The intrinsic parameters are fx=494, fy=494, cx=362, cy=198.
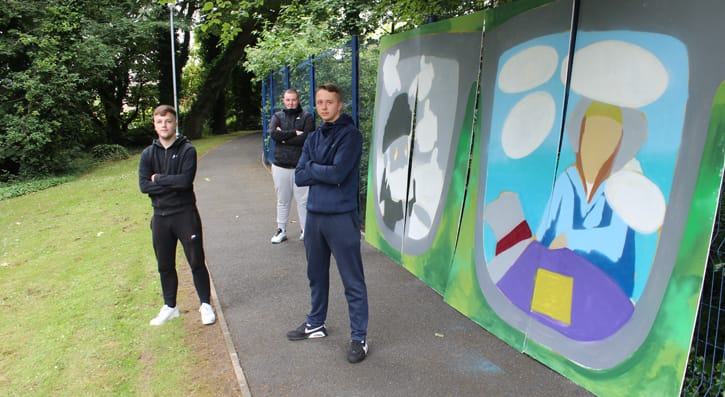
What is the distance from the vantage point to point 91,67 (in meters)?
16.8

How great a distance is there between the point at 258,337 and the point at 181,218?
1.16 meters

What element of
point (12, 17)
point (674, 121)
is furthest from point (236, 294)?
point (12, 17)

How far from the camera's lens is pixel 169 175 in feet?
13.1

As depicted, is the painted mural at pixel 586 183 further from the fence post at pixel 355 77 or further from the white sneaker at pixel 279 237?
the white sneaker at pixel 279 237

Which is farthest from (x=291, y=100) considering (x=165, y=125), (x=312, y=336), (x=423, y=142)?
(x=312, y=336)

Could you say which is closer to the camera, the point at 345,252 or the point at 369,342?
the point at 345,252

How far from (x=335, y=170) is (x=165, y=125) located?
4.97 ft

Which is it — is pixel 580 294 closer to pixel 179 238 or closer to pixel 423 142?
pixel 423 142

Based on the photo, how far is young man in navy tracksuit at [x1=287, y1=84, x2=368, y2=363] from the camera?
3.51 meters

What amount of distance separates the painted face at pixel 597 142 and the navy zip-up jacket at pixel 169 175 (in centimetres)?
295

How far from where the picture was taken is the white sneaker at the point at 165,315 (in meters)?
4.31

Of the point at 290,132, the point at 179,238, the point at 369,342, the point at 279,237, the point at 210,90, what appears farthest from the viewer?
the point at 210,90

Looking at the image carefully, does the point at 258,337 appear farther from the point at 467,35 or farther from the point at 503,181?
the point at 467,35

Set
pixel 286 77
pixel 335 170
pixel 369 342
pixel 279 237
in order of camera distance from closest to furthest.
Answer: pixel 335 170
pixel 369 342
pixel 279 237
pixel 286 77
